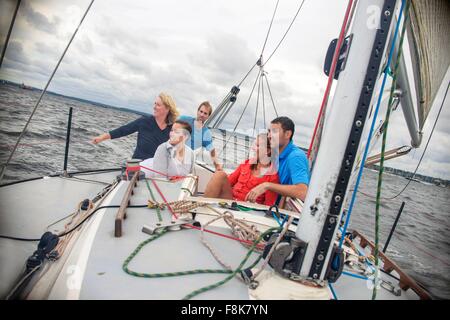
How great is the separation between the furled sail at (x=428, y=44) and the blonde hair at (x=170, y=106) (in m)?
3.38

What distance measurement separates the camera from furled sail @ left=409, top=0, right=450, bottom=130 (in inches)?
85.5

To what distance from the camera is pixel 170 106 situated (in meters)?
4.39

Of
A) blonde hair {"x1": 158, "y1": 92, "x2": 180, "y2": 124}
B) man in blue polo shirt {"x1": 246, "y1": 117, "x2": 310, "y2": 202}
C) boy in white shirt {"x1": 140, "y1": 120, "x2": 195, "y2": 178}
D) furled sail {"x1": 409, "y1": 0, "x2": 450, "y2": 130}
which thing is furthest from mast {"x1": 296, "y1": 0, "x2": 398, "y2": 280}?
blonde hair {"x1": 158, "y1": 92, "x2": 180, "y2": 124}

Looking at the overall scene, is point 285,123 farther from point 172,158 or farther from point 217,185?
point 172,158

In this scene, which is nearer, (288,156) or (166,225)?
(166,225)

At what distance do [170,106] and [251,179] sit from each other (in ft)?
7.30

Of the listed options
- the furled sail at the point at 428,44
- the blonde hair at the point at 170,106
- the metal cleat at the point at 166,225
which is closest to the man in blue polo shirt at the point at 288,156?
the metal cleat at the point at 166,225

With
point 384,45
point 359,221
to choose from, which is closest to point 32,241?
point 384,45

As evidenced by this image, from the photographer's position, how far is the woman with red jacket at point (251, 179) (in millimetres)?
2865

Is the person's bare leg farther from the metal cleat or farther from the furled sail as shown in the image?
the furled sail

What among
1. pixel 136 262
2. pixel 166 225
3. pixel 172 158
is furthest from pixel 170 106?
pixel 136 262

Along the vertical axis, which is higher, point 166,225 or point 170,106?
point 170,106

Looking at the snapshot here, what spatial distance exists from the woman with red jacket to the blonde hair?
195 cm
